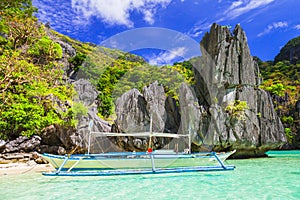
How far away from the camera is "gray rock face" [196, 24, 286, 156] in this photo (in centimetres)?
1853

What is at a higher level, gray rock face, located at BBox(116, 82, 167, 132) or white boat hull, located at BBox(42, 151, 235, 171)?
gray rock face, located at BBox(116, 82, 167, 132)

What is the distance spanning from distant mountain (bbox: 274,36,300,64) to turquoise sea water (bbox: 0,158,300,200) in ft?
132

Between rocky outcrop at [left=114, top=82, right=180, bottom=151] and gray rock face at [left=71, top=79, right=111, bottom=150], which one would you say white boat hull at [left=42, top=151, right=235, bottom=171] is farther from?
rocky outcrop at [left=114, top=82, right=180, bottom=151]

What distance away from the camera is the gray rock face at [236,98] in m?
18.5

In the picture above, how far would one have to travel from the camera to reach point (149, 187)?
7.29 meters

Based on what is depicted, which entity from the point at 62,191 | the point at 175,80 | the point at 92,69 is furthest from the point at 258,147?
the point at 92,69

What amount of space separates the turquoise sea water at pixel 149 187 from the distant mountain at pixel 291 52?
40351mm

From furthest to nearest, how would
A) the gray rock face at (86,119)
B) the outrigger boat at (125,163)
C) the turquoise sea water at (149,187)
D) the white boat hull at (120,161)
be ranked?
1. the gray rock face at (86,119)
2. the white boat hull at (120,161)
3. the outrigger boat at (125,163)
4. the turquoise sea water at (149,187)

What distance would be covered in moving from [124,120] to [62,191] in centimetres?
1494

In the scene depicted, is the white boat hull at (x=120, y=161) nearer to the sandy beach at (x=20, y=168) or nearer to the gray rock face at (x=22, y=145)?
the sandy beach at (x=20, y=168)

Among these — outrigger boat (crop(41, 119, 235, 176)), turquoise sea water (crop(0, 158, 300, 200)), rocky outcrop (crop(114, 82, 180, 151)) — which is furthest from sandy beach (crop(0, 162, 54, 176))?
rocky outcrop (crop(114, 82, 180, 151))

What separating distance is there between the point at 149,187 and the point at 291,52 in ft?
149

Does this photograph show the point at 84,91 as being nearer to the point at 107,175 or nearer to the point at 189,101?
the point at 189,101

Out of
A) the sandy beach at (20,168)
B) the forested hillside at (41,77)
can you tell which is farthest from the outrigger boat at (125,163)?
the forested hillside at (41,77)
